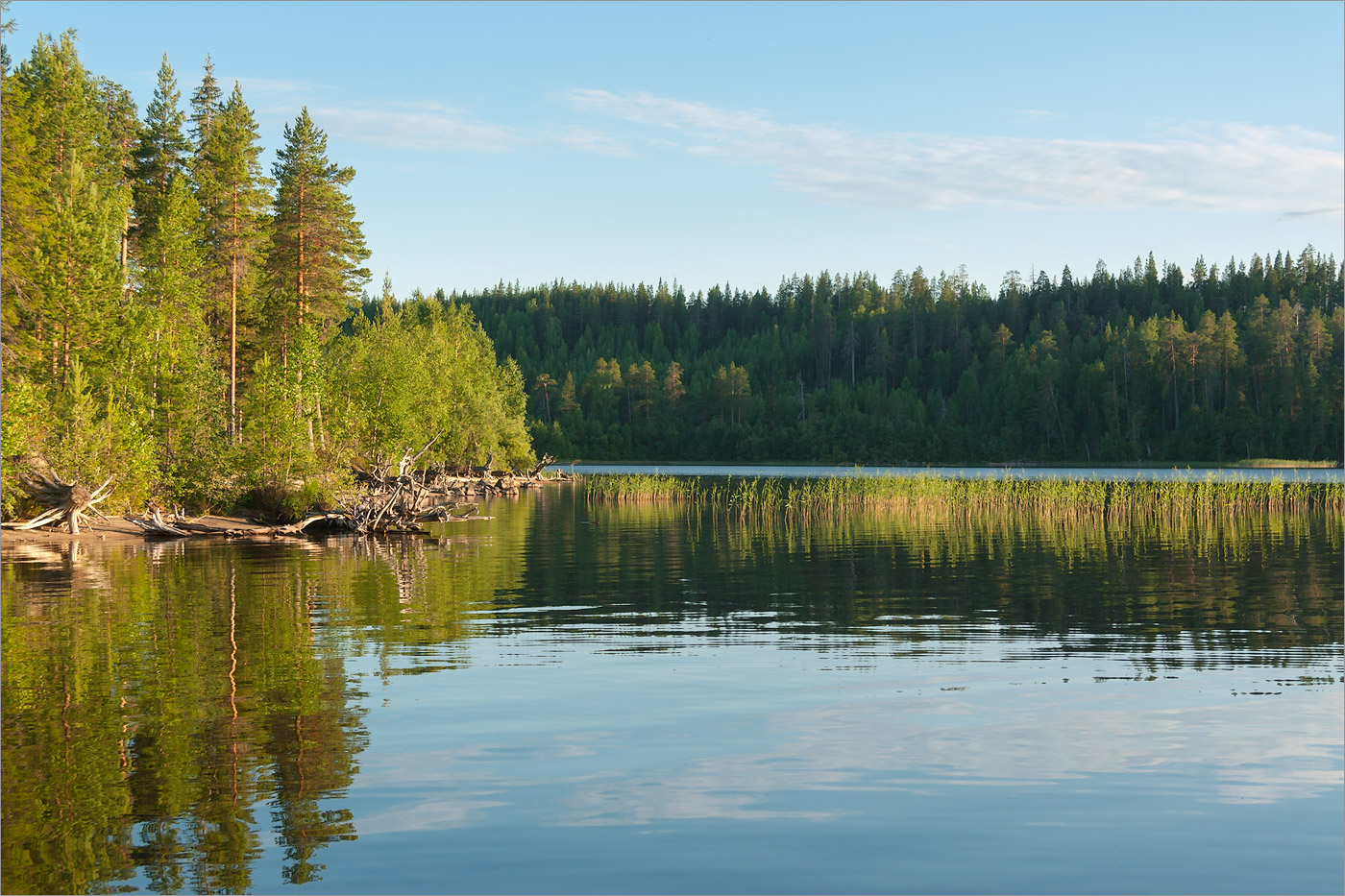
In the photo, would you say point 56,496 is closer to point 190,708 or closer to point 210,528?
point 210,528

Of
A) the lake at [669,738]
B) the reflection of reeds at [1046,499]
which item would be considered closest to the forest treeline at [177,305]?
the lake at [669,738]

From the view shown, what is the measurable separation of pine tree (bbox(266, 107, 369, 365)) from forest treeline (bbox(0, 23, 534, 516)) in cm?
11

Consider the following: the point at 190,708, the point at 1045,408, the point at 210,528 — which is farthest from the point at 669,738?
the point at 1045,408

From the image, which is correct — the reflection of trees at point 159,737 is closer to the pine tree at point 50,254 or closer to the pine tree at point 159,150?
the pine tree at point 50,254

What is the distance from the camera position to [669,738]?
13.1m

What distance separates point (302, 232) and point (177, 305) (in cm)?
1061

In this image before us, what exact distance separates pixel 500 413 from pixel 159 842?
82.9m

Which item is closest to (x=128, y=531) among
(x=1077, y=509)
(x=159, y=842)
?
(x=159, y=842)

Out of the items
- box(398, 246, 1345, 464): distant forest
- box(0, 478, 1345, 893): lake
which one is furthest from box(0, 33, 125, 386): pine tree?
box(398, 246, 1345, 464): distant forest

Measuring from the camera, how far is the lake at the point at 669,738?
9156 millimetres

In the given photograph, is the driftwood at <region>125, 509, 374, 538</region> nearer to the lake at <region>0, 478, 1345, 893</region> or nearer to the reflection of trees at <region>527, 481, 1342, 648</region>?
the reflection of trees at <region>527, 481, 1342, 648</region>

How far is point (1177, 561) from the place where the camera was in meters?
34.3

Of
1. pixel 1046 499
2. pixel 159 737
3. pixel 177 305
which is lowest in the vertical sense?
pixel 159 737

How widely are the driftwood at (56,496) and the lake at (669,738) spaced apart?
1333cm
